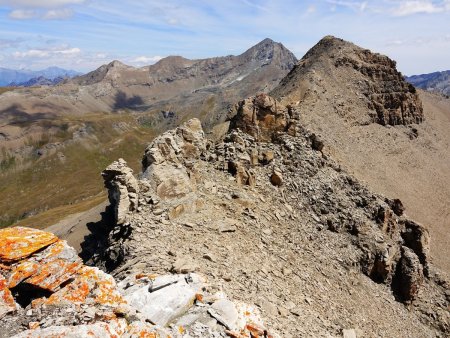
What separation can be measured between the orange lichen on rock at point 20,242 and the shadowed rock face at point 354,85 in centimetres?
6916

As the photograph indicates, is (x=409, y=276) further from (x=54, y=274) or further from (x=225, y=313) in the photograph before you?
(x=54, y=274)

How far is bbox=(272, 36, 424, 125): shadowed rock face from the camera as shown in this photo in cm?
8612

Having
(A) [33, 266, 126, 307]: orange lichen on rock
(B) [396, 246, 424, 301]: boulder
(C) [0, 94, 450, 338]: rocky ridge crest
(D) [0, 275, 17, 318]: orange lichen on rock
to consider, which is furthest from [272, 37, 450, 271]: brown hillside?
(D) [0, 275, 17, 318]: orange lichen on rock

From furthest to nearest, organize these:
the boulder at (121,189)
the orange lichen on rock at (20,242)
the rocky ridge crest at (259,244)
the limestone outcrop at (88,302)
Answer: the boulder at (121,189), the rocky ridge crest at (259,244), the orange lichen on rock at (20,242), the limestone outcrop at (88,302)

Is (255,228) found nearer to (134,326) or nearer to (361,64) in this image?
(134,326)

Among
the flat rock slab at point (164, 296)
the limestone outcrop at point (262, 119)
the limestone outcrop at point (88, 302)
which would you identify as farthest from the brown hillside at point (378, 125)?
the limestone outcrop at point (88, 302)

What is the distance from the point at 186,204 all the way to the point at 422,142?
285 feet

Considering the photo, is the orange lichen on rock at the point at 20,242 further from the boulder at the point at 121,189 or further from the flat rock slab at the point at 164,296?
the boulder at the point at 121,189

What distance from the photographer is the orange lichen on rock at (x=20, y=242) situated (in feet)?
55.2

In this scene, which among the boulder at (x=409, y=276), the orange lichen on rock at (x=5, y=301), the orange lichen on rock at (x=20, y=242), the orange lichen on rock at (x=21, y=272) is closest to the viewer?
the orange lichen on rock at (x=5, y=301)

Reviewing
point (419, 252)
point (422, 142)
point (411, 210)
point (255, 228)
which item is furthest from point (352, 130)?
point (255, 228)

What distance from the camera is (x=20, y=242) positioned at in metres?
17.4

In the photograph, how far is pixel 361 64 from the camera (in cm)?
10025

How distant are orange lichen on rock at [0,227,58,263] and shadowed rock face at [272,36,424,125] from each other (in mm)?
69161
